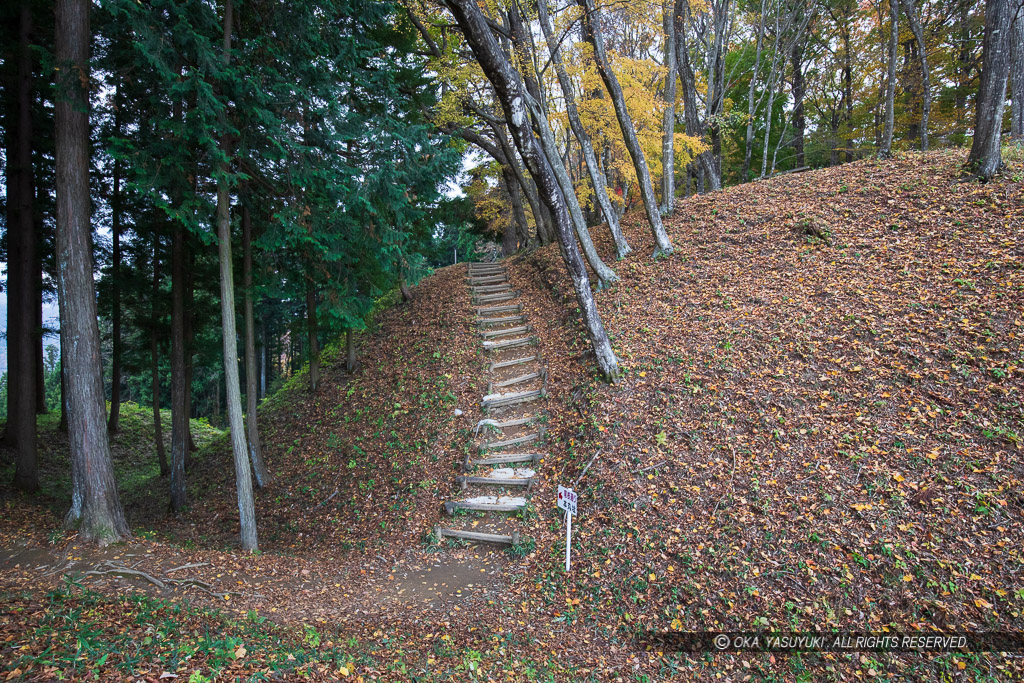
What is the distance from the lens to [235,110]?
6398 mm

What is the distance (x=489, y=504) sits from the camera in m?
6.51

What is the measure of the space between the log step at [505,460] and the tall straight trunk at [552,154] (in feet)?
13.5

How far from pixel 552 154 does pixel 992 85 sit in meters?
7.36

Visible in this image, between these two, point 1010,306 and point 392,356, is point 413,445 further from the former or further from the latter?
point 1010,306

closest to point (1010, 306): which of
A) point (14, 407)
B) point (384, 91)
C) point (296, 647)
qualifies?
point (296, 647)

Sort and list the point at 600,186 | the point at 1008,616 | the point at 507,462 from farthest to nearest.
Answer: the point at 600,186
the point at 507,462
the point at 1008,616

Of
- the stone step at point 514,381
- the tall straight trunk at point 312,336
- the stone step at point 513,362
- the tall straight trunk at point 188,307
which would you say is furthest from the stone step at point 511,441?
the tall straight trunk at point 188,307

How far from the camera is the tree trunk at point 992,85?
7.48 metres

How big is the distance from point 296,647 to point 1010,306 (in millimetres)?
8629

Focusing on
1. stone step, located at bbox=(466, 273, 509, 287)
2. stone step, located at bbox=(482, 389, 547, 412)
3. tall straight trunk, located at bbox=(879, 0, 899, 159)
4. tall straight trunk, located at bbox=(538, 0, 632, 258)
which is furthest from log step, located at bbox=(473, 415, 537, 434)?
tall straight trunk, located at bbox=(879, 0, 899, 159)

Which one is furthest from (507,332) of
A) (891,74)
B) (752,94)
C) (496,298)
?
(752,94)

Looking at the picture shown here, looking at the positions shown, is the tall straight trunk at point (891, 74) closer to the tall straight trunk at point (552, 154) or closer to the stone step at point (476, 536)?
the tall straight trunk at point (552, 154)

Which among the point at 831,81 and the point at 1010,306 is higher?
the point at 831,81

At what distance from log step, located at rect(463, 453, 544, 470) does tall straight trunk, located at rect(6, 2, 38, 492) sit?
25.5 feet
